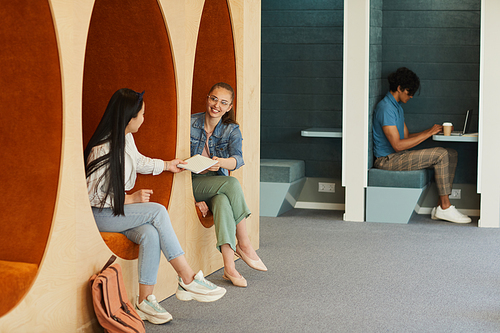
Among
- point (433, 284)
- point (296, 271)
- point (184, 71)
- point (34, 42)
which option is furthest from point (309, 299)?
point (34, 42)

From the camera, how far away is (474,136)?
5.48 meters

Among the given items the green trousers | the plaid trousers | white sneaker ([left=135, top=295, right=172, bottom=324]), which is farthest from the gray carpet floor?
the plaid trousers

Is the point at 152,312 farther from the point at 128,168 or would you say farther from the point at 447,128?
the point at 447,128

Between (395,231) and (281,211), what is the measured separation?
50.3 inches

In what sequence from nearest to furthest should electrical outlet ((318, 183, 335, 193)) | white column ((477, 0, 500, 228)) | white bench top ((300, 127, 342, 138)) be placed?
1. white column ((477, 0, 500, 228))
2. white bench top ((300, 127, 342, 138))
3. electrical outlet ((318, 183, 335, 193))

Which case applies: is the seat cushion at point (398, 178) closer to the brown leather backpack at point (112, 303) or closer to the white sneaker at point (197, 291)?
the white sneaker at point (197, 291)

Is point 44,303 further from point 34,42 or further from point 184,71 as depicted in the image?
point 184,71

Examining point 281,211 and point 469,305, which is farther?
point 281,211

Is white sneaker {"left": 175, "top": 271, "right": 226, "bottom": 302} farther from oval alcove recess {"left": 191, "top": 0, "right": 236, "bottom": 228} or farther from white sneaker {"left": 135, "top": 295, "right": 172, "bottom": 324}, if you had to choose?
oval alcove recess {"left": 191, "top": 0, "right": 236, "bottom": 228}

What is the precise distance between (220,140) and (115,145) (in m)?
1.19

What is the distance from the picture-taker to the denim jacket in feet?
12.9

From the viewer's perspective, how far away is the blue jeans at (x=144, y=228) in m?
2.97

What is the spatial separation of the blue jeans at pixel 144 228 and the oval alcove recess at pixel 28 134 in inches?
17.9

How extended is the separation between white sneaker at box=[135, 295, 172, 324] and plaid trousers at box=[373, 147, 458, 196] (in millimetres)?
3254
